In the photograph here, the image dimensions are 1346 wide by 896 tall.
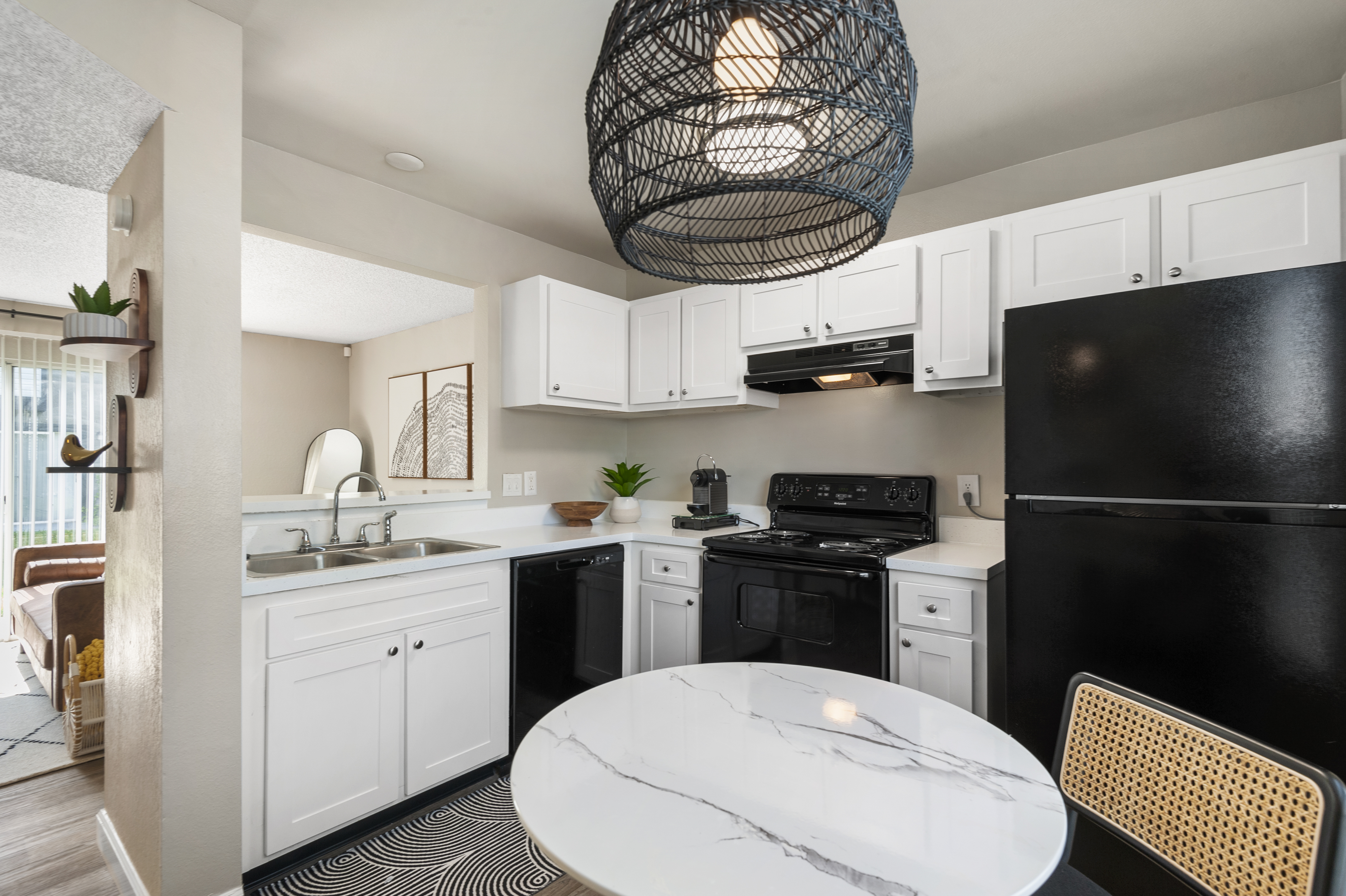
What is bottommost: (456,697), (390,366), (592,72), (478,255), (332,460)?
(456,697)

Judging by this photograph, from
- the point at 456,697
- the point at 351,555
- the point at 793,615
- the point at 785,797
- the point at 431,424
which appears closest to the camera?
the point at 785,797

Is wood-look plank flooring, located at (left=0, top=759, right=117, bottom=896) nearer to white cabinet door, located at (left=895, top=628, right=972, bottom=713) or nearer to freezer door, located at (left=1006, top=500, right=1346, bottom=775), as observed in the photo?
white cabinet door, located at (left=895, top=628, right=972, bottom=713)

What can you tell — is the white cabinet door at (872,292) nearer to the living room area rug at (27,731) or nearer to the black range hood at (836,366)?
the black range hood at (836,366)

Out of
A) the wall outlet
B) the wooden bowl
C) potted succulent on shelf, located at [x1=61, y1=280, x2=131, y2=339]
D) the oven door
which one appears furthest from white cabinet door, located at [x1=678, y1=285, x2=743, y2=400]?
potted succulent on shelf, located at [x1=61, y1=280, x2=131, y2=339]

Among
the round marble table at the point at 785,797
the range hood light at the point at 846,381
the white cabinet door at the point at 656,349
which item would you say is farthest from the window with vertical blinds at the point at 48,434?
the round marble table at the point at 785,797

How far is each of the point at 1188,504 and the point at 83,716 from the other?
13.1 ft

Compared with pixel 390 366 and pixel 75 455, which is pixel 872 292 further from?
pixel 390 366

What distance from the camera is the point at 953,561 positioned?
2.17 metres

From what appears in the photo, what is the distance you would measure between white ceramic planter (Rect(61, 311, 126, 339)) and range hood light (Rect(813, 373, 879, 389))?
7.49 ft

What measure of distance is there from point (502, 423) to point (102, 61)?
2002mm

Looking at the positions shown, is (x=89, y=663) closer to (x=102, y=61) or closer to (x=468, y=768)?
(x=468, y=768)

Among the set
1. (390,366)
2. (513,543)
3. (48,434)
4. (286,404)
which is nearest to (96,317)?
(513,543)

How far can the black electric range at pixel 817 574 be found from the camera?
2.24 m

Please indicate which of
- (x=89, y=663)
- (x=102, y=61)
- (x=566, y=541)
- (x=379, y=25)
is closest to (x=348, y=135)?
(x=379, y=25)
